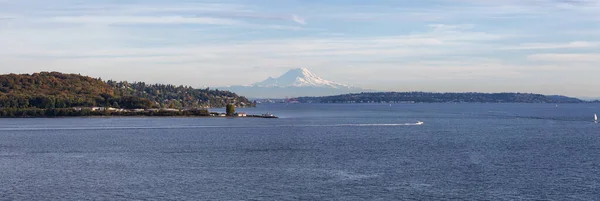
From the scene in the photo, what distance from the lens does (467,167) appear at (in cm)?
5434

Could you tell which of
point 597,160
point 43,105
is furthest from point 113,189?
point 43,105

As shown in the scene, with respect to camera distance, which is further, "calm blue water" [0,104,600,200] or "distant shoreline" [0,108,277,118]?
"distant shoreline" [0,108,277,118]

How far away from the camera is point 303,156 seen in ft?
208

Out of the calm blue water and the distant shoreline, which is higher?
the distant shoreline

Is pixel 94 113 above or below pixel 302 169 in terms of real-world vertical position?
above

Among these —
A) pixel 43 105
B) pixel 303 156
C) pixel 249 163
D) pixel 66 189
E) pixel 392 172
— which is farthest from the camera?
pixel 43 105

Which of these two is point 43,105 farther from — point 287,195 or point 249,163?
point 287,195

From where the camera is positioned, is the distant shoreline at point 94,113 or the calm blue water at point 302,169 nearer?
the calm blue water at point 302,169

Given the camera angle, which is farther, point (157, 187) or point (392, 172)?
point (392, 172)

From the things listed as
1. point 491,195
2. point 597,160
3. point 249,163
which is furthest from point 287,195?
point 597,160

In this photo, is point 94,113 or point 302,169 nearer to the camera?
point 302,169

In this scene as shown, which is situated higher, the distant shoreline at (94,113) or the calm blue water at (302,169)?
the distant shoreline at (94,113)

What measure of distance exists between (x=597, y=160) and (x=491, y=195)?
74.7 ft

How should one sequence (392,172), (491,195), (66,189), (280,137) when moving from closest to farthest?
(491,195), (66,189), (392,172), (280,137)
